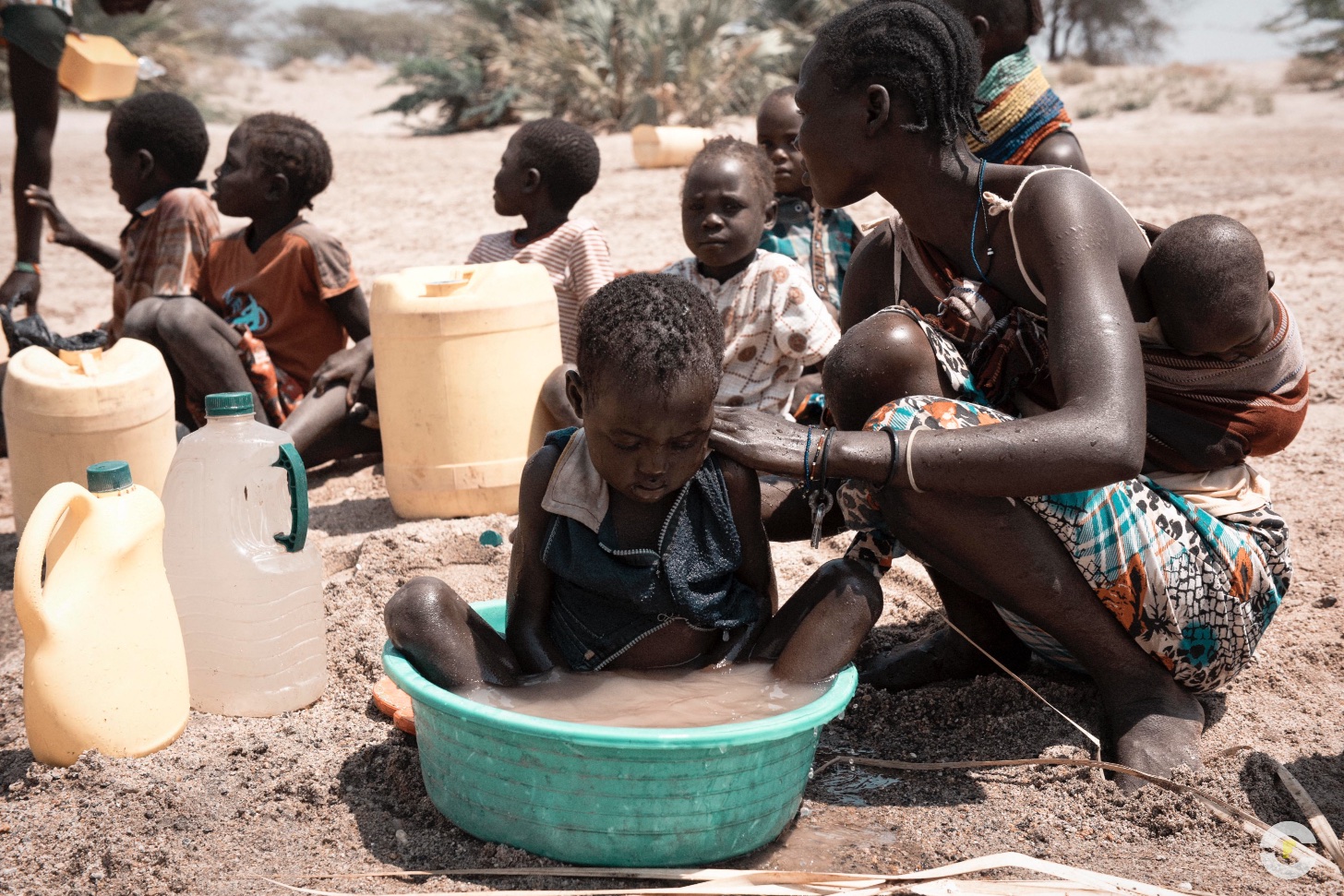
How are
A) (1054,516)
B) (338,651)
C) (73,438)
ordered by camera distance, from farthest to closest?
(73,438)
(338,651)
(1054,516)

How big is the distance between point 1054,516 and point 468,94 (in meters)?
14.7

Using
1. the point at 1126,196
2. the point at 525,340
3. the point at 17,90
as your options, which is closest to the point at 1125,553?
the point at 525,340

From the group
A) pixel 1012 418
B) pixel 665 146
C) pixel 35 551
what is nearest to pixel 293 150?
pixel 35 551

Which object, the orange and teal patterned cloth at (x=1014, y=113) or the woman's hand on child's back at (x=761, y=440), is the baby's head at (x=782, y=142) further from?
the woman's hand on child's back at (x=761, y=440)

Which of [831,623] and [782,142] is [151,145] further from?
[831,623]

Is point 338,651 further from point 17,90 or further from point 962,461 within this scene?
point 17,90

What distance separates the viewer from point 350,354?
14.5ft

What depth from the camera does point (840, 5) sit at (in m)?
18.3

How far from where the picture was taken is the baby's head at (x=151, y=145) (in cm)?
480

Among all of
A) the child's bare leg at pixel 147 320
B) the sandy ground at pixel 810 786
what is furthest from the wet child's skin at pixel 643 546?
the child's bare leg at pixel 147 320

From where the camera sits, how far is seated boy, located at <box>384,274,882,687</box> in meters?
2.10

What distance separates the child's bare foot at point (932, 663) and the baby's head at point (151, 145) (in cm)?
352

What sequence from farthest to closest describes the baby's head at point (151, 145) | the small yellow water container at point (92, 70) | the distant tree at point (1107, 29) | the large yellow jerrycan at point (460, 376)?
the distant tree at point (1107, 29), the small yellow water container at point (92, 70), the baby's head at point (151, 145), the large yellow jerrycan at point (460, 376)

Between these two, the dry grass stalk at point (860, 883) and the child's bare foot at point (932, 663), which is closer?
the dry grass stalk at point (860, 883)
